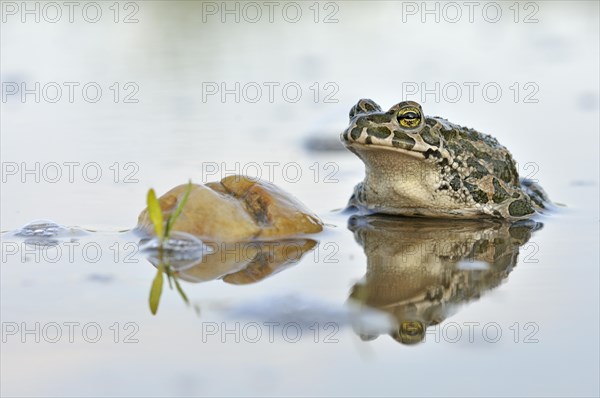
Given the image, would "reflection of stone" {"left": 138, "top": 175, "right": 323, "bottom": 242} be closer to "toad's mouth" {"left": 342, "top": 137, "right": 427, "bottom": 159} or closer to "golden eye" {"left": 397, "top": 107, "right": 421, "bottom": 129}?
"toad's mouth" {"left": 342, "top": 137, "right": 427, "bottom": 159}

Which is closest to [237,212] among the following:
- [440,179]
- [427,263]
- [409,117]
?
[427,263]

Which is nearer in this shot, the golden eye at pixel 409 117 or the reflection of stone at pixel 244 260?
the reflection of stone at pixel 244 260

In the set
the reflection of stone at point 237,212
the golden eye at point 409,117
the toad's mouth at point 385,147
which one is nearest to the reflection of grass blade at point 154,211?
the reflection of stone at point 237,212

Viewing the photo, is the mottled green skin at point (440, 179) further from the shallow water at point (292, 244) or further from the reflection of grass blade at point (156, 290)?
the reflection of grass blade at point (156, 290)

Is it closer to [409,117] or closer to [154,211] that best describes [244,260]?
[154,211]

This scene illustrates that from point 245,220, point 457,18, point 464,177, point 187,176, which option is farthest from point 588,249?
point 457,18

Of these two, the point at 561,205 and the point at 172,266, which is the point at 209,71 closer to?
the point at 561,205
